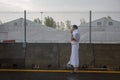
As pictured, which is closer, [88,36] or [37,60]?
[37,60]

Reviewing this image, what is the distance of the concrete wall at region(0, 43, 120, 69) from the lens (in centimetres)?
1401

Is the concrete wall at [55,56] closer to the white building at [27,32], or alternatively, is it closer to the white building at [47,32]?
the white building at [47,32]

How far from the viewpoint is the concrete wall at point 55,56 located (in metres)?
14.0

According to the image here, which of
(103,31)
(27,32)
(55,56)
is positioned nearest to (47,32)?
(27,32)

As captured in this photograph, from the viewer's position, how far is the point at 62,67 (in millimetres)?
13945

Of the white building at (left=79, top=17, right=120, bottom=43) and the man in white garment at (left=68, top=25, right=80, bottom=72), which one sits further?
the white building at (left=79, top=17, right=120, bottom=43)

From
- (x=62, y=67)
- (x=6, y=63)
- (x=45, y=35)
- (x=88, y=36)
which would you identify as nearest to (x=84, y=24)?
(x=88, y=36)

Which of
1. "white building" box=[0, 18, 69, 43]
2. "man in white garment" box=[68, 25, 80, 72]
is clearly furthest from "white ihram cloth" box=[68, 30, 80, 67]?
"white building" box=[0, 18, 69, 43]

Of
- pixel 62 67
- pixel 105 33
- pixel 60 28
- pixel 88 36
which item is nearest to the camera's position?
pixel 62 67

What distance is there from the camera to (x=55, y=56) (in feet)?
46.3

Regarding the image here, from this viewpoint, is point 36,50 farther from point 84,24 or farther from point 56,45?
point 84,24

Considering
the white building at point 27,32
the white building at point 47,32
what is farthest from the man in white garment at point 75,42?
the white building at point 27,32

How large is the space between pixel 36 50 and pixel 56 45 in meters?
0.92

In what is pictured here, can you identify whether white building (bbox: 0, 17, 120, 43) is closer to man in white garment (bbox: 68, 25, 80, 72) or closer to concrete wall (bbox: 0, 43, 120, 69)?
concrete wall (bbox: 0, 43, 120, 69)
